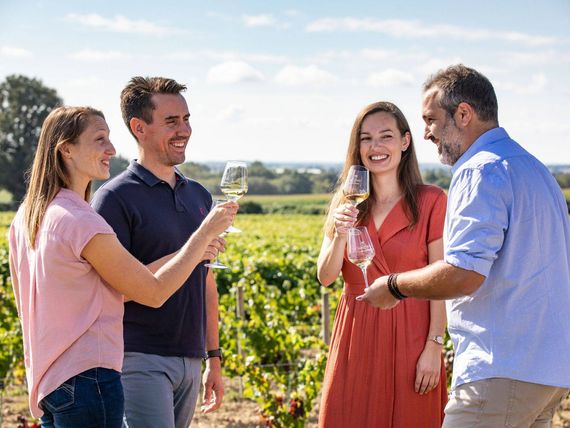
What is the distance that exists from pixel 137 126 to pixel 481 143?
5.40 feet

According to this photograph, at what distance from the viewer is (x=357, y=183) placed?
12.5ft

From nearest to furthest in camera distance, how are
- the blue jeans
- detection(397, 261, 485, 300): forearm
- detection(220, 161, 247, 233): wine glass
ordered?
1. the blue jeans
2. detection(397, 261, 485, 300): forearm
3. detection(220, 161, 247, 233): wine glass

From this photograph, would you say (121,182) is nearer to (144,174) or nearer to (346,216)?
(144,174)

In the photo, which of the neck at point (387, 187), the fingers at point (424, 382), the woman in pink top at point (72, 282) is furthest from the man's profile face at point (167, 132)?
the fingers at point (424, 382)

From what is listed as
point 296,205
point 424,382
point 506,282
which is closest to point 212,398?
point 424,382

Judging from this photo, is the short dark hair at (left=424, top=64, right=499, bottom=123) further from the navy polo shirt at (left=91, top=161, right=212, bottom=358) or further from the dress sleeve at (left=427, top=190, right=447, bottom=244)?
the navy polo shirt at (left=91, top=161, right=212, bottom=358)

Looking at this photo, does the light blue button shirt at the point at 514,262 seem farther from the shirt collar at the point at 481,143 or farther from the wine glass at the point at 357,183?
the wine glass at the point at 357,183

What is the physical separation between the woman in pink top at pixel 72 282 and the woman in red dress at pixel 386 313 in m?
1.22

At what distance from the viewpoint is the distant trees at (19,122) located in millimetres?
65312

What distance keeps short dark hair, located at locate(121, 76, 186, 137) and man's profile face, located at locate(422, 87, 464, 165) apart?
131 centimetres

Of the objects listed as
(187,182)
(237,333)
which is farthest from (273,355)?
(187,182)

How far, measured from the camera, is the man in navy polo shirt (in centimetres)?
358

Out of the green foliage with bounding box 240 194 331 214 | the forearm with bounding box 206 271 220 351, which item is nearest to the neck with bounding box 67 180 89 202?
the forearm with bounding box 206 271 220 351

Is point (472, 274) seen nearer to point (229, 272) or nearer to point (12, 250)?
point (12, 250)
